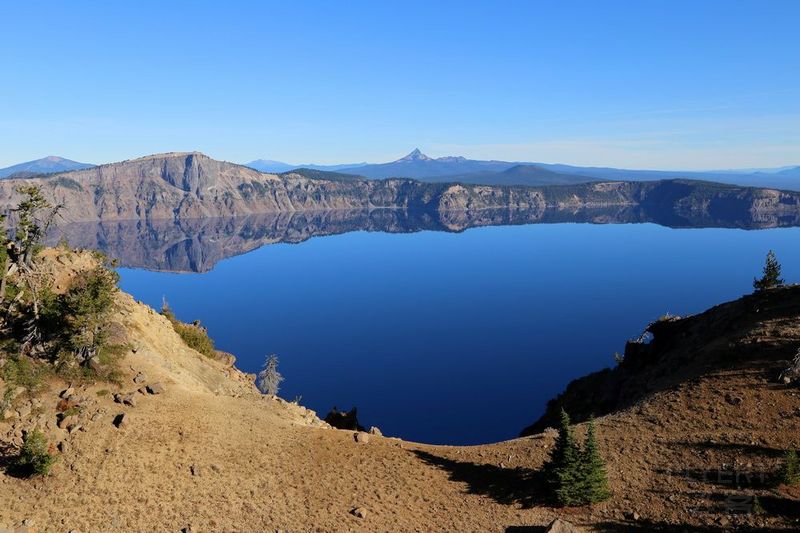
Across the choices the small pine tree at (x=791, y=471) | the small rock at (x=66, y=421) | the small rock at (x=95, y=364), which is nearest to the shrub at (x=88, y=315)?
the small rock at (x=95, y=364)

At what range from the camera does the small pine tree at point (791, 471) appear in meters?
24.3

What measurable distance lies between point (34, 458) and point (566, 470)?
1092 inches

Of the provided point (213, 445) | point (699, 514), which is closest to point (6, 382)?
point (213, 445)

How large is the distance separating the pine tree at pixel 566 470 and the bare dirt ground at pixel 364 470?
0.77m

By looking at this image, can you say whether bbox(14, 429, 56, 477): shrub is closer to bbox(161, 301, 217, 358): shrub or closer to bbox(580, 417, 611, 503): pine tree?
bbox(161, 301, 217, 358): shrub

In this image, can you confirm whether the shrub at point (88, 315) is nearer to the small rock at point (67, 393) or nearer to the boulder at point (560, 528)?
the small rock at point (67, 393)

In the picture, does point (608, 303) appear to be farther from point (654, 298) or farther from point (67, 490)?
point (67, 490)

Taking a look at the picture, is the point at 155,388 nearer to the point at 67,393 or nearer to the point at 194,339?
the point at 67,393

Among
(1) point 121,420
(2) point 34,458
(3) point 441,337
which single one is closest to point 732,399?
(1) point 121,420

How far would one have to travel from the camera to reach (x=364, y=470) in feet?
100.0

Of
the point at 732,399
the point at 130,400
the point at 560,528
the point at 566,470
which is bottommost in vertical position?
the point at 560,528

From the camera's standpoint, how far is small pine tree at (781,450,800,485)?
24312 mm

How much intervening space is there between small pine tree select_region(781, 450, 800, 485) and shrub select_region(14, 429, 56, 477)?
37228 millimetres

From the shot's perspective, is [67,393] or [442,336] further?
[442,336]
